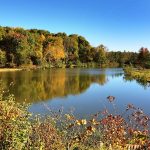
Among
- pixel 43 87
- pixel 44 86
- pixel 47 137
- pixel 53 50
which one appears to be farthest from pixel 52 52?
pixel 47 137

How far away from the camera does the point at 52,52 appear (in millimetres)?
76750

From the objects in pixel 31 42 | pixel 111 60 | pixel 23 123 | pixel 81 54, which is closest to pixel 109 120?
pixel 23 123

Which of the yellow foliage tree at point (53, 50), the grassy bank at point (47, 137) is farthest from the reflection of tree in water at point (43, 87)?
the yellow foliage tree at point (53, 50)

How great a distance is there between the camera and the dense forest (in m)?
64.9

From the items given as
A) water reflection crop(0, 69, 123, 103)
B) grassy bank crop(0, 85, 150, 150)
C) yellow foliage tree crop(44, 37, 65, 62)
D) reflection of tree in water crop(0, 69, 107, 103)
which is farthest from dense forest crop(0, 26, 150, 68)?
grassy bank crop(0, 85, 150, 150)

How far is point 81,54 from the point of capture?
310 feet

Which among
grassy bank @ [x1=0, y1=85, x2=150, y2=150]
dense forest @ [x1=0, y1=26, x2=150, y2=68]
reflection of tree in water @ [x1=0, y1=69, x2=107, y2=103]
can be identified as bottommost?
reflection of tree in water @ [x1=0, y1=69, x2=107, y2=103]

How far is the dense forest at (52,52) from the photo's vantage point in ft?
213

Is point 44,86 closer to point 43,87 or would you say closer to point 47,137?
point 43,87

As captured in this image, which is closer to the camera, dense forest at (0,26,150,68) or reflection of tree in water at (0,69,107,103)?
reflection of tree in water at (0,69,107,103)

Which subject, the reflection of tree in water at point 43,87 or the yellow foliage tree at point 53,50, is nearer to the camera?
the reflection of tree in water at point 43,87

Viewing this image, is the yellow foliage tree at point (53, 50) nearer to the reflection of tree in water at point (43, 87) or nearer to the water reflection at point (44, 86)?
the water reflection at point (44, 86)

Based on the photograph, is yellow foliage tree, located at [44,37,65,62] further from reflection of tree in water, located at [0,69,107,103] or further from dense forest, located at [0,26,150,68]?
reflection of tree in water, located at [0,69,107,103]

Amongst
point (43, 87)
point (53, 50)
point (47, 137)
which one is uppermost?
point (53, 50)
